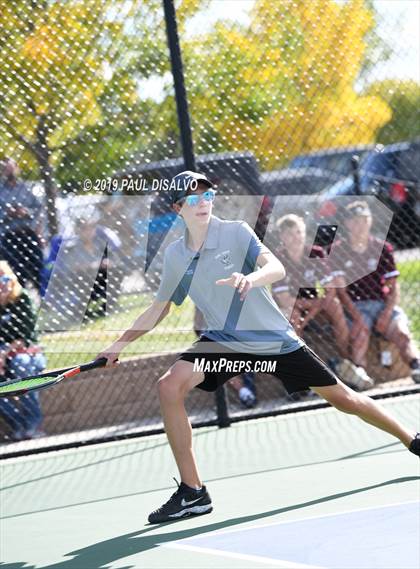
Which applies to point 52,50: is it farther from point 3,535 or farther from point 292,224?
point 3,535

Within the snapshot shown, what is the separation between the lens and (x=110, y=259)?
8250 mm

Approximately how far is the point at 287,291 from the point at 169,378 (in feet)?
9.95

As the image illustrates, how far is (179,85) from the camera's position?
812 centimetres

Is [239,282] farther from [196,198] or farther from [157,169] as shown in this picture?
[157,169]

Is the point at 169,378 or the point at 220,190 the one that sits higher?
Answer: the point at 220,190

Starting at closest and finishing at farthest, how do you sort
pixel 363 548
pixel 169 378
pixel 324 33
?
1. pixel 363 548
2. pixel 169 378
3. pixel 324 33

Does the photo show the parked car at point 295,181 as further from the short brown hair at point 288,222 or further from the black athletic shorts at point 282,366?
the black athletic shorts at point 282,366

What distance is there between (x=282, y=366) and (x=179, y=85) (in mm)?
2792

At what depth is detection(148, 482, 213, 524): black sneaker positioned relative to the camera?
5.87m

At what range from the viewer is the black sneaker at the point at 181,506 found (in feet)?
19.3

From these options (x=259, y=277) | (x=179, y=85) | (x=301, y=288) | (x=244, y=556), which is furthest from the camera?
(x=301, y=288)

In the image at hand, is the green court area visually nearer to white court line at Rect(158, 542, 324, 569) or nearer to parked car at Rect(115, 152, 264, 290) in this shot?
parked car at Rect(115, 152, 264, 290)

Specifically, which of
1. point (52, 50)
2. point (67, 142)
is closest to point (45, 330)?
point (67, 142)

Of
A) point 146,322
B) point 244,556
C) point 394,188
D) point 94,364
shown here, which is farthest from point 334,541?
point 394,188
